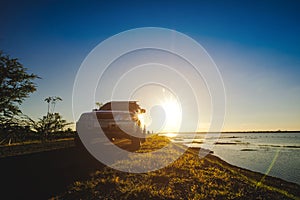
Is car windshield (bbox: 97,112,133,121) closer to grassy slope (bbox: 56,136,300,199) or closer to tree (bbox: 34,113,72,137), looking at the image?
grassy slope (bbox: 56,136,300,199)

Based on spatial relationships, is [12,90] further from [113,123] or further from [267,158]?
[267,158]

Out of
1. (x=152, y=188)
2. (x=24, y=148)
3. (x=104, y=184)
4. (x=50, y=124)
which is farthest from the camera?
(x=50, y=124)

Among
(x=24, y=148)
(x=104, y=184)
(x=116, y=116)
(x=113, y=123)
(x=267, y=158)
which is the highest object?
(x=116, y=116)

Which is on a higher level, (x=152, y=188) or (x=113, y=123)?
(x=113, y=123)

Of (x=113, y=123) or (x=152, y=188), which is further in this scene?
(x=113, y=123)

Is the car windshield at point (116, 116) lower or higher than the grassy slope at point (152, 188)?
higher

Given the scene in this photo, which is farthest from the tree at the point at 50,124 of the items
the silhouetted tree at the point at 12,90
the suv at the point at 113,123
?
the suv at the point at 113,123

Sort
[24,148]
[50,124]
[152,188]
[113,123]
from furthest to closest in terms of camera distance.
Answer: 1. [50,124]
2. [24,148]
3. [113,123]
4. [152,188]

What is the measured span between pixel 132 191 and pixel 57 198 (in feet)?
4.69

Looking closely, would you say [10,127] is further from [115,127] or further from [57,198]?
[57,198]

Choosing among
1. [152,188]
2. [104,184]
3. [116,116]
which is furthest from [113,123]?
[152,188]

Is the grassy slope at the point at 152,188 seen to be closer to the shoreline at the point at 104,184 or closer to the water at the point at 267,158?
the shoreline at the point at 104,184

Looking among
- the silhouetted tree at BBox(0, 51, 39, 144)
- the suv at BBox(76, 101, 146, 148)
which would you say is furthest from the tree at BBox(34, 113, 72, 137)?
the suv at BBox(76, 101, 146, 148)

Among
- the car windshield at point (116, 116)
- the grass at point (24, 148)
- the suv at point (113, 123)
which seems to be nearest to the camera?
the suv at point (113, 123)
